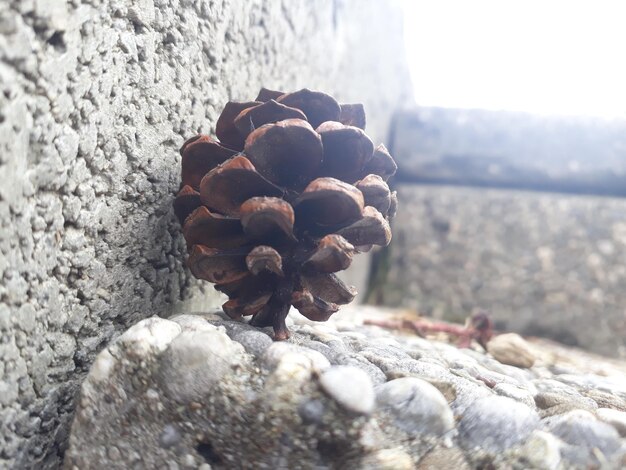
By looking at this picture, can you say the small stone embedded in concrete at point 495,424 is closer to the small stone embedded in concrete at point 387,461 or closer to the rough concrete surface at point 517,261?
the small stone embedded in concrete at point 387,461

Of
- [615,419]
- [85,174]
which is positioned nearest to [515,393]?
[615,419]

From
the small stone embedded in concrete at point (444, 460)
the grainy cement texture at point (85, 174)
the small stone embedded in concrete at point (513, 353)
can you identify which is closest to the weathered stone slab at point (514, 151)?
the small stone embedded in concrete at point (513, 353)

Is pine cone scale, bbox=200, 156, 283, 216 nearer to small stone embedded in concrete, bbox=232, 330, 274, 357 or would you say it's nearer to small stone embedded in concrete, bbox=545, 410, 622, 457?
small stone embedded in concrete, bbox=232, 330, 274, 357

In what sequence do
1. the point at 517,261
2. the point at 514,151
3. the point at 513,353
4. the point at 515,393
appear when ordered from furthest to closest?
1. the point at 514,151
2. the point at 517,261
3. the point at 513,353
4. the point at 515,393

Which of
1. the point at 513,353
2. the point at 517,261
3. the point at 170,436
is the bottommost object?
the point at 517,261

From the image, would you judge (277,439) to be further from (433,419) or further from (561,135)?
(561,135)

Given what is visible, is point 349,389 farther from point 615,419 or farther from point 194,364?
point 615,419
